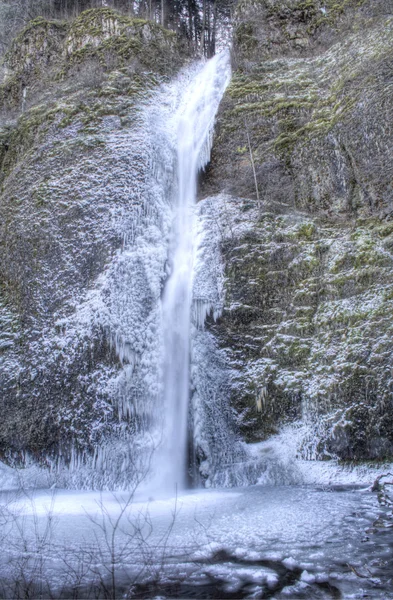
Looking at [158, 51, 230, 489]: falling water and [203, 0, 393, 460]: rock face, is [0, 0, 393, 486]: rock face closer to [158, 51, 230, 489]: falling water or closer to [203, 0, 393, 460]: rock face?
[203, 0, 393, 460]: rock face

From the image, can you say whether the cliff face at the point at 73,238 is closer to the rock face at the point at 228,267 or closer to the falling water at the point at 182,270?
the rock face at the point at 228,267

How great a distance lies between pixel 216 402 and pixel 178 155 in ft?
21.7

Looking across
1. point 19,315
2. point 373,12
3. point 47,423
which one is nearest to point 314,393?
point 47,423

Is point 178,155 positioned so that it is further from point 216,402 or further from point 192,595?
point 192,595

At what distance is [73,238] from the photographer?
10.6 meters

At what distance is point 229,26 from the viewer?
73.9 feet

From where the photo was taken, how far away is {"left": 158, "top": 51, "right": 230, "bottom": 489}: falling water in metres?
8.76

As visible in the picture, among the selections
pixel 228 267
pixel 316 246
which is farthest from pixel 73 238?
pixel 316 246

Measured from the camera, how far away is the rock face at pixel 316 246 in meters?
8.28

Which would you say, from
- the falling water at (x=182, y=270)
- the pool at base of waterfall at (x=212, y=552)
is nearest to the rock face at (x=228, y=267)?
the falling water at (x=182, y=270)

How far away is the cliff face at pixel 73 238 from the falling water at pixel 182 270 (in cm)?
56

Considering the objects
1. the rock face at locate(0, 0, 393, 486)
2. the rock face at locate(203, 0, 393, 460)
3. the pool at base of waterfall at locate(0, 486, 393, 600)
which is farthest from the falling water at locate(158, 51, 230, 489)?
the pool at base of waterfall at locate(0, 486, 393, 600)

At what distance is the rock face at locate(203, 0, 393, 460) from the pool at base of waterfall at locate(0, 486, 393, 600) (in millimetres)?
2273

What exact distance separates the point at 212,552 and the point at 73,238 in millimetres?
7951
